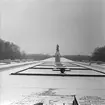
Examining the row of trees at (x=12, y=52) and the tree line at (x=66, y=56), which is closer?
the tree line at (x=66, y=56)

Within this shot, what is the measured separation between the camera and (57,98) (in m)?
3.90

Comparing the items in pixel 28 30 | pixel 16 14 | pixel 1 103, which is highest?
pixel 16 14

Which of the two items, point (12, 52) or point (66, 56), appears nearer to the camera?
point (66, 56)

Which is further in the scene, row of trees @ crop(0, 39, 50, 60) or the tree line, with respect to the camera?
row of trees @ crop(0, 39, 50, 60)

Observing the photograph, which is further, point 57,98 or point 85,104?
point 57,98

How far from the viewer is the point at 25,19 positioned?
7.06 metres

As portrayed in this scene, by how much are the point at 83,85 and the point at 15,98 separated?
2.51 metres

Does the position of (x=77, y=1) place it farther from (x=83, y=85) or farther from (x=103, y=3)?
(x=83, y=85)

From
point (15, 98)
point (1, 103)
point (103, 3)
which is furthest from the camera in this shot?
point (103, 3)

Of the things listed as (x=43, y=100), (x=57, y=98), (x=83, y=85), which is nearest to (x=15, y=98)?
(x=43, y=100)

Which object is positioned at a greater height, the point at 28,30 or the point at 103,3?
the point at 103,3

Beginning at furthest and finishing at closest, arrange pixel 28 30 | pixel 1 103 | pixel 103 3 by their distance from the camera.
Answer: pixel 28 30 → pixel 103 3 → pixel 1 103

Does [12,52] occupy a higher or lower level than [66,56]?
higher

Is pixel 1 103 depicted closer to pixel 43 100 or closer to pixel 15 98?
pixel 15 98
